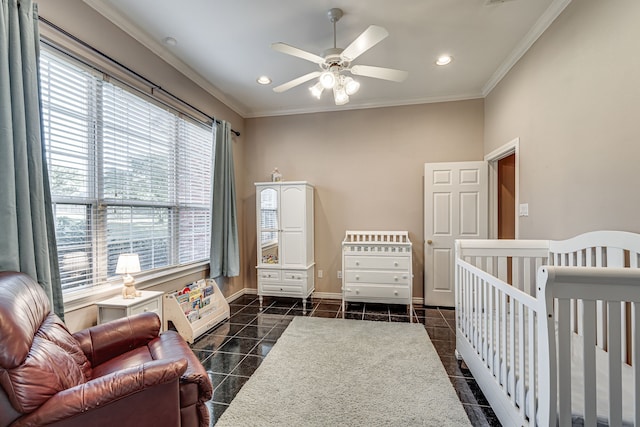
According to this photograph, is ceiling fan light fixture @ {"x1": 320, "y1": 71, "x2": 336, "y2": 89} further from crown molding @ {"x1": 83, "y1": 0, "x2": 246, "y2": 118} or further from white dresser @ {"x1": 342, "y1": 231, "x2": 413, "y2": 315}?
white dresser @ {"x1": 342, "y1": 231, "x2": 413, "y2": 315}

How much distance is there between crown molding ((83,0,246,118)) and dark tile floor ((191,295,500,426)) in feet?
9.19

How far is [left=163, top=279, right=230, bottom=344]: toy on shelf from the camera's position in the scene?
2611 mm

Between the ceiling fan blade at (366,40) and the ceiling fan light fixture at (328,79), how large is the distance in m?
0.15

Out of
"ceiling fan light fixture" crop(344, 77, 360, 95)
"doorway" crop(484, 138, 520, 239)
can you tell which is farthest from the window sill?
Result: "doorway" crop(484, 138, 520, 239)

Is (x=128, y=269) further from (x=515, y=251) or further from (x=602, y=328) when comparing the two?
(x=602, y=328)

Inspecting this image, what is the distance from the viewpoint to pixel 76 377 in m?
1.27

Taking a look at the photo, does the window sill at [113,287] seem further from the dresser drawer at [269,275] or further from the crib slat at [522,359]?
the crib slat at [522,359]

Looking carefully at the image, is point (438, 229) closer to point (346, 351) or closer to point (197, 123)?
point (346, 351)

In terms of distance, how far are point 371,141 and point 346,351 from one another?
2755 millimetres

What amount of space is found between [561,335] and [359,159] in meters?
3.26

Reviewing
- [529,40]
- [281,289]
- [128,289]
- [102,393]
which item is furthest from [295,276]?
[529,40]

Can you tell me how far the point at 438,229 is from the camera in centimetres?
360

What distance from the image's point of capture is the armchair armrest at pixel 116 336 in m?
1.58

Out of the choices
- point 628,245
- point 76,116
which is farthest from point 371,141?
point 76,116
